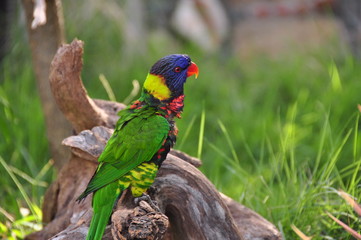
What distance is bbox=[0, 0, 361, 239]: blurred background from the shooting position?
2518mm

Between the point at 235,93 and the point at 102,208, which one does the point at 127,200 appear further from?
the point at 235,93

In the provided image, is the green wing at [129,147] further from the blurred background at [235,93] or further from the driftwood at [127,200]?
the blurred background at [235,93]

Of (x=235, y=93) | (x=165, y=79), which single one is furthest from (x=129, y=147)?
(x=235, y=93)

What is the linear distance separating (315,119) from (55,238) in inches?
102

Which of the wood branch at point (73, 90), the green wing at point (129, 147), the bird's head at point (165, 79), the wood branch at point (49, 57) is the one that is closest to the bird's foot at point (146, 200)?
the green wing at point (129, 147)

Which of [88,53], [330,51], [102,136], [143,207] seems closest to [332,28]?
[330,51]

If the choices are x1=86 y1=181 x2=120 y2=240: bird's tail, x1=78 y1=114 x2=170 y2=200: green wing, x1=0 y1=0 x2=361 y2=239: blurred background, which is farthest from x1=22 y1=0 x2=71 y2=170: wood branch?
x1=86 y1=181 x2=120 y2=240: bird's tail

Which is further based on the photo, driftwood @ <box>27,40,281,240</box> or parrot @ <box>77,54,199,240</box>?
parrot @ <box>77,54,199,240</box>

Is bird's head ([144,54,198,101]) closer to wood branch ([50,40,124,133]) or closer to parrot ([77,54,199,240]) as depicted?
parrot ([77,54,199,240])

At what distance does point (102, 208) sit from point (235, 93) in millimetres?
3017

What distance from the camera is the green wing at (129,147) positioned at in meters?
1.91

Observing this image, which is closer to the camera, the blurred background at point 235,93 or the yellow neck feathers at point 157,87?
the yellow neck feathers at point 157,87

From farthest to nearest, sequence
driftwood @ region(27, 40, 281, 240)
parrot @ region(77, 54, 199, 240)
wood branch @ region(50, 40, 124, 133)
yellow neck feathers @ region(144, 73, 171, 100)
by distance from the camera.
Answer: wood branch @ region(50, 40, 124, 133) → yellow neck feathers @ region(144, 73, 171, 100) → parrot @ region(77, 54, 199, 240) → driftwood @ region(27, 40, 281, 240)

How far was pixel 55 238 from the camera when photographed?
190cm
